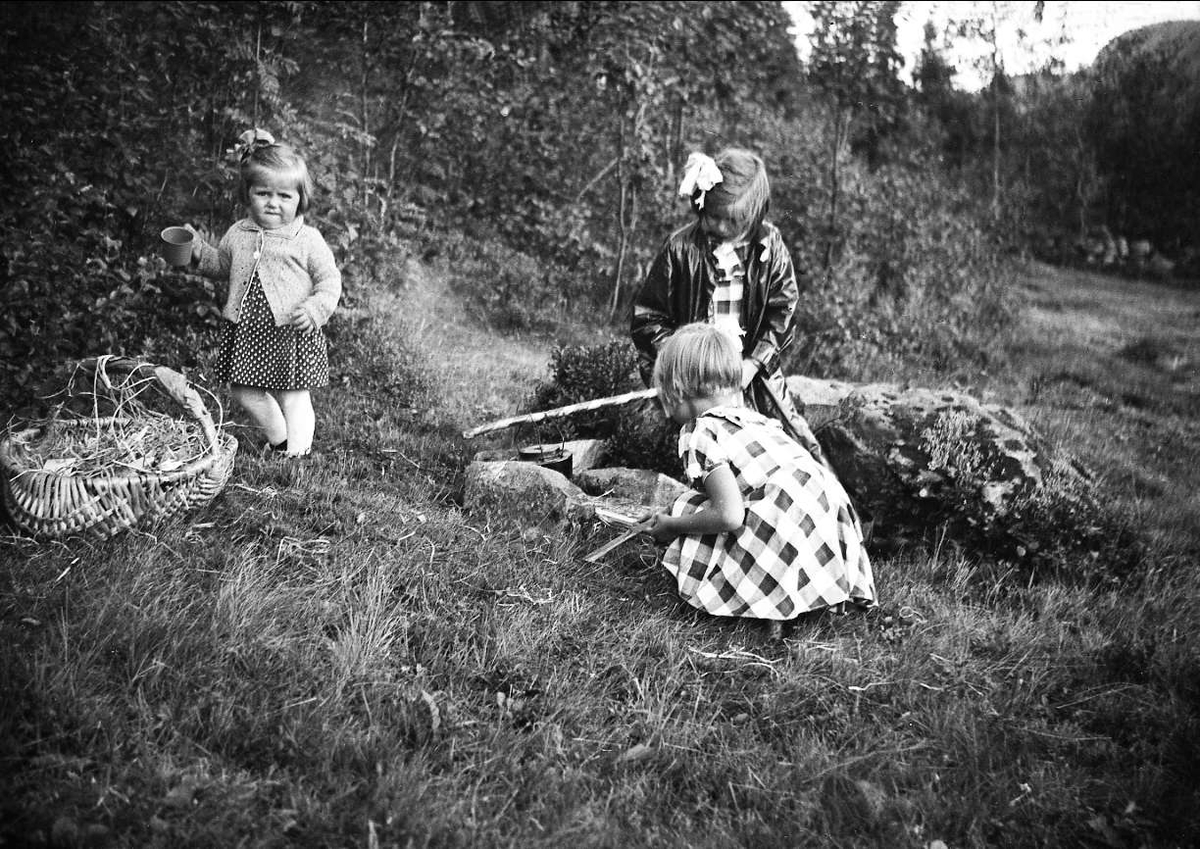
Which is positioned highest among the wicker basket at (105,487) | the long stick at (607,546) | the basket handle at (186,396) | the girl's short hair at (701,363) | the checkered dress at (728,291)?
the checkered dress at (728,291)

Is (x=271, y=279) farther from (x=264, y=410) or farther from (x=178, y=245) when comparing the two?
(x=264, y=410)

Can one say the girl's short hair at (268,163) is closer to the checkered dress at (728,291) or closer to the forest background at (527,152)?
the forest background at (527,152)

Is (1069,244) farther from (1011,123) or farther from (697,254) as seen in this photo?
(697,254)

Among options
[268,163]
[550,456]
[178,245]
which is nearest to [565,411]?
[550,456]

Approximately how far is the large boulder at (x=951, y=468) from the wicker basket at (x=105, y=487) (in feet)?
10.3

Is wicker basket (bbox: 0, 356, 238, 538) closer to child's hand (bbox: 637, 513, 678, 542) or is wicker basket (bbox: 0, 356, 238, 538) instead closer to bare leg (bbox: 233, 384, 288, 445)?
bare leg (bbox: 233, 384, 288, 445)

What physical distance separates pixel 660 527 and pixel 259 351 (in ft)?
7.39

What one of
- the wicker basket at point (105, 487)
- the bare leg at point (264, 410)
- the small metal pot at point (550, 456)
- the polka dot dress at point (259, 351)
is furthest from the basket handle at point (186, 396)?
the small metal pot at point (550, 456)

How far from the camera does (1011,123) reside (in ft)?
46.2

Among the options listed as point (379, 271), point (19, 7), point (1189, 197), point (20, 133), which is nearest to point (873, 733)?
point (379, 271)

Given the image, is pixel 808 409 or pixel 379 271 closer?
pixel 808 409

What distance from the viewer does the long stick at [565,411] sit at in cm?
485

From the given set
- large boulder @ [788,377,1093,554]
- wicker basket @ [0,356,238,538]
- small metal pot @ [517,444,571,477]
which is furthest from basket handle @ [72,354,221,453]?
large boulder @ [788,377,1093,554]

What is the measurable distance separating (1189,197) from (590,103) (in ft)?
27.3
